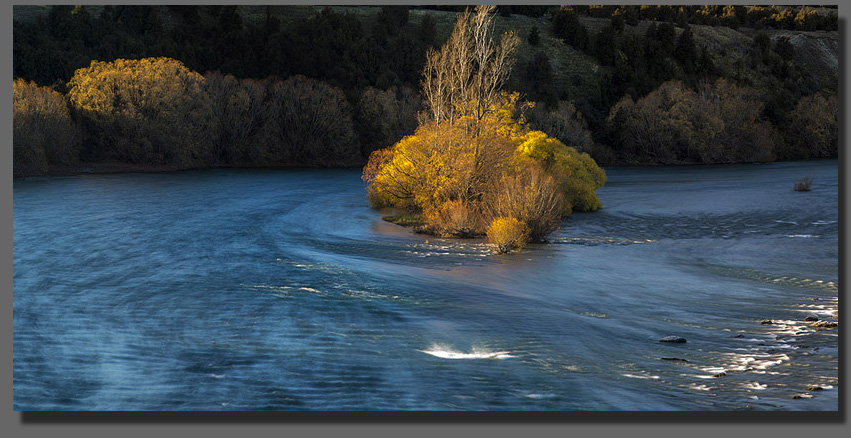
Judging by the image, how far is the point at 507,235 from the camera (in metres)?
29.7

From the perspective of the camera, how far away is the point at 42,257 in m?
28.4

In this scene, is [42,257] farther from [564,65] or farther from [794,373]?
[564,65]

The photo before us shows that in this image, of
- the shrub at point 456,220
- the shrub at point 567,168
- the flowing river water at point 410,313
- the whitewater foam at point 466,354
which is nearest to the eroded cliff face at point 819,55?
the shrub at point 567,168

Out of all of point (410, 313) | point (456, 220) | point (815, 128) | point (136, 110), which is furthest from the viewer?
point (815, 128)

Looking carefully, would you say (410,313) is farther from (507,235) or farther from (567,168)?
(567,168)

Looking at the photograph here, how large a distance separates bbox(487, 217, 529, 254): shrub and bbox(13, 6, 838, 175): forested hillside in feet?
122

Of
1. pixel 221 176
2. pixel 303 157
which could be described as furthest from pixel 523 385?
pixel 303 157

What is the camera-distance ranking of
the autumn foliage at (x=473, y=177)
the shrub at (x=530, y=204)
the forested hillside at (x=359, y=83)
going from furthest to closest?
the forested hillside at (x=359, y=83) < the autumn foliage at (x=473, y=177) < the shrub at (x=530, y=204)

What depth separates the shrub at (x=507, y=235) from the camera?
1169 inches

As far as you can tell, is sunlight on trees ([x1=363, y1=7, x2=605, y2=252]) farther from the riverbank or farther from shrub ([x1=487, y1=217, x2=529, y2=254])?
the riverbank

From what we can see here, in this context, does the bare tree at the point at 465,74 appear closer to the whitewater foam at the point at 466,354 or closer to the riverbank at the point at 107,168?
the whitewater foam at the point at 466,354

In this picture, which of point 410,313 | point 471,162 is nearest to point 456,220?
point 471,162

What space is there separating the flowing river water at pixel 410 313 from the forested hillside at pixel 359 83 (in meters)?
27.6

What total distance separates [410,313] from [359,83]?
280 feet
